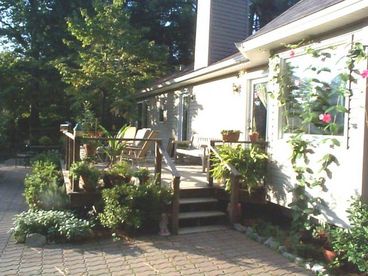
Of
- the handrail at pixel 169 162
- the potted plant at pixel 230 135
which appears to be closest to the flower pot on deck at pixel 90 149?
the handrail at pixel 169 162

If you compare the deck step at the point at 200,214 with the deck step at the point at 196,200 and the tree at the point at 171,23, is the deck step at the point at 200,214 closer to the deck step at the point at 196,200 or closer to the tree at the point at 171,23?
the deck step at the point at 196,200

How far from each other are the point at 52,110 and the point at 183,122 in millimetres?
9489

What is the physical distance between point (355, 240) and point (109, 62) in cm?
1187

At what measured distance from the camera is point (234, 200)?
22.6 ft

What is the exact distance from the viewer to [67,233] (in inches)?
231

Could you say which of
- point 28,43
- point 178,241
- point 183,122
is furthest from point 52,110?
point 178,241

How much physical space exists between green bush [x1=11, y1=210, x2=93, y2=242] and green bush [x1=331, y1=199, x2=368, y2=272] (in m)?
Result: 3.48

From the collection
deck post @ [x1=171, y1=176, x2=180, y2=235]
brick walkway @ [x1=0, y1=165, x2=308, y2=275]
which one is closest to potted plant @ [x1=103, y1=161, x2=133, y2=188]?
deck post @ [x1=171, y1=176, x2=180, y2=235]

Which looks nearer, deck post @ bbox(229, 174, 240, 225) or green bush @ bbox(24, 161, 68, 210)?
deck post @ bbox(229, 174, 240, 225)

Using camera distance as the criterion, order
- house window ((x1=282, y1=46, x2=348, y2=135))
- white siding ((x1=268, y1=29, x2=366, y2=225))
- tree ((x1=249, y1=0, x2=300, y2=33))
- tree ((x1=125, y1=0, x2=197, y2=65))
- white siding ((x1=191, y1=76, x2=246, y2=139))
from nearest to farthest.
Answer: white siding ((x1=268, y1=29, x2=366, y2=225))
house window ((x1=282, y1=46, x2=348, y2=135))
white siding ((x1=191, y1=76, x2=246, y2=139))
tree ((x1=125, y1=0, x2=197, y2=65))
tree ((x1=249, y1=0, x2=300, y2=33))

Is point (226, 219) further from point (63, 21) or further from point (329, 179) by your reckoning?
point (63, 21)

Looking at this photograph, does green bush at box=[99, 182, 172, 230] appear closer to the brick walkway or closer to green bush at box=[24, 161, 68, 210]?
the brick walkway

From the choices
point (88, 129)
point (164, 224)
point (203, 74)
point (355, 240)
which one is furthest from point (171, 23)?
point (355, 240)

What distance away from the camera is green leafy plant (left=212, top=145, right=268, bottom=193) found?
273 inches
